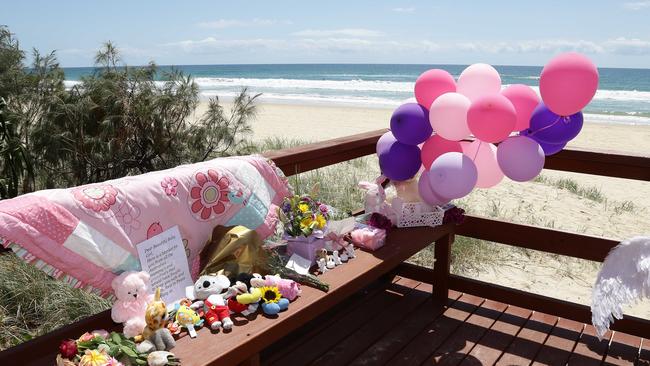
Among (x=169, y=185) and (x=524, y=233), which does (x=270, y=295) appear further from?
(x=524, y=233)

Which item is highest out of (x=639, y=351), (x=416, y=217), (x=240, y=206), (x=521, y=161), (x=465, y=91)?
(x=465, y=91)

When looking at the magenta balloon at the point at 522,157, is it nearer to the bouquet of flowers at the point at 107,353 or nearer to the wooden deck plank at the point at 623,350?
the wooden deck plank at the point at 623,350

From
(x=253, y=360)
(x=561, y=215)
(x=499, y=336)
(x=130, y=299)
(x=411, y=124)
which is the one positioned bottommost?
(x=561, y=215)

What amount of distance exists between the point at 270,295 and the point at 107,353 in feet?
2.14

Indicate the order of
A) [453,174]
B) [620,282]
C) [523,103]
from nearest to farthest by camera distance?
1. [620,282]
2. [453,174]
3. [523,103]

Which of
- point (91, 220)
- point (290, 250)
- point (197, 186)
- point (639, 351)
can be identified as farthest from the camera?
point (639, 351)

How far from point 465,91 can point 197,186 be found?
1533 mm

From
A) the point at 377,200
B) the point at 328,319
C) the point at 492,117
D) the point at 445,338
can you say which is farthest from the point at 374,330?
the point at 492,117

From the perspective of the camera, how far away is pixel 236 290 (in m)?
2.11

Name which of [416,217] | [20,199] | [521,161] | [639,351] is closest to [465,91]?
[521,161]

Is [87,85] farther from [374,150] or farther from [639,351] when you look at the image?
[639,351]

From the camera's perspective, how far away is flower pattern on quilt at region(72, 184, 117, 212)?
Answer: 1.96m

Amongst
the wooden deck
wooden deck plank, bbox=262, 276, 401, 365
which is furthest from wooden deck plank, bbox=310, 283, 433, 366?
wooden deck plank, bbox=262, 276, 401, 365

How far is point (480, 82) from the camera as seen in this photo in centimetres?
282
